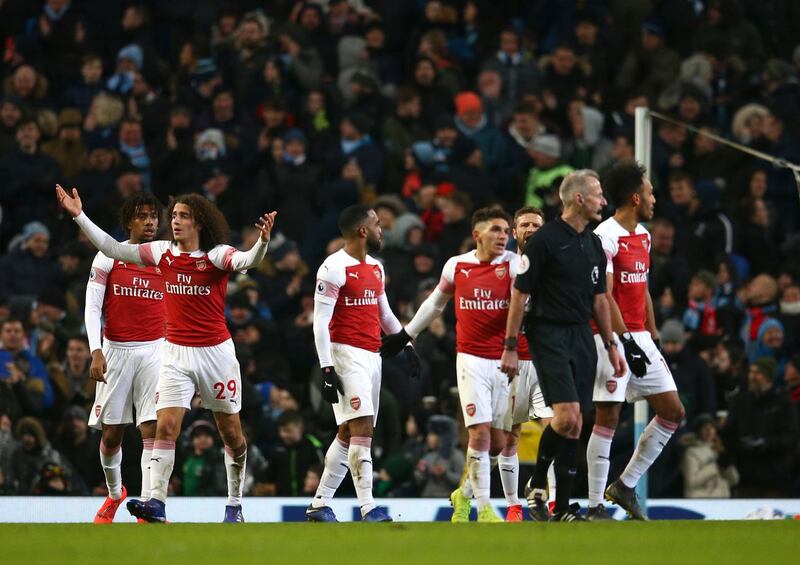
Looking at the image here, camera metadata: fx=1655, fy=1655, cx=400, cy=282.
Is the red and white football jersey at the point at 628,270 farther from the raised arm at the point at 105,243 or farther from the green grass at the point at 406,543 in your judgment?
the raised arm at the point at 105,243

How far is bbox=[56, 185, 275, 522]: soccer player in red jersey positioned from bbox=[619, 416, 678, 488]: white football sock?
3.08 metres

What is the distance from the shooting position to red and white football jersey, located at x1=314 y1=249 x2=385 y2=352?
42.7ft

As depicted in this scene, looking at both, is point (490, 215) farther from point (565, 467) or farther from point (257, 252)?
point (565, 467)

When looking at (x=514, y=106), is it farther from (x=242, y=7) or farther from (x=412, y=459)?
(x=412, y=459)

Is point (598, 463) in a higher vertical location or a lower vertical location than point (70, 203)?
lower

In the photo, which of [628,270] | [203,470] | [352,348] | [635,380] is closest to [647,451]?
[635,380]

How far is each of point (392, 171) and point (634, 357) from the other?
8745mm

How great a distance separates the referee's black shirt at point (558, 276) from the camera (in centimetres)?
1189

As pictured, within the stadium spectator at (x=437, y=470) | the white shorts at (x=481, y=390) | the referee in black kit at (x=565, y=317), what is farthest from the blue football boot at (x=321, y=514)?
the stadium spectator at (x=437, y=470)

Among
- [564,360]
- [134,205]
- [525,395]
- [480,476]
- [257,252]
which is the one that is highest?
[134,205]

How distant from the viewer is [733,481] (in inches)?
671

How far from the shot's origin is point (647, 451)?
1288cm

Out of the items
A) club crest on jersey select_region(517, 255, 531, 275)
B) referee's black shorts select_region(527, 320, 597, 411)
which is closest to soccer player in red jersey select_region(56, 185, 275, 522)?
club crest on jersey select_region(517, 255, 531, 275)

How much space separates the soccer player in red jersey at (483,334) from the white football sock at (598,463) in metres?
0.78
